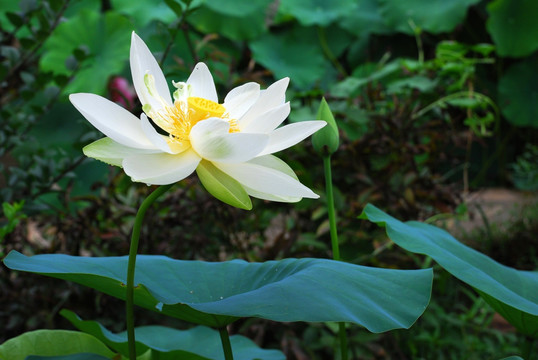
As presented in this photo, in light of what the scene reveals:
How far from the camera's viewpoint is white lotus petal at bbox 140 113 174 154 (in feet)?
1.42

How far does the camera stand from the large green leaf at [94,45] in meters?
3.13

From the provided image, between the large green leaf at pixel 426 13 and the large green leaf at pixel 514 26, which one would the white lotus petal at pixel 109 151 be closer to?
the large green leaf at pixel 426 13

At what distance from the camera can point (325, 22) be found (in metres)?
3.65

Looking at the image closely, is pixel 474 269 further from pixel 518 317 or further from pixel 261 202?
pixel 261 202

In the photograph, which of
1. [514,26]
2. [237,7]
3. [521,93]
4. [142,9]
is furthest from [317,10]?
[521,93]

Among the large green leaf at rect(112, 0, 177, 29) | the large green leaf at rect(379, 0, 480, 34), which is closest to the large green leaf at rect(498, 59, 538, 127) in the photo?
the large green leaf at rect(379, 0, 480, 34)

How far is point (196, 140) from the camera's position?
466 mm

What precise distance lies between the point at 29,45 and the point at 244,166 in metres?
0.84

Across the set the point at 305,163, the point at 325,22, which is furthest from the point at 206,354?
the point at 325,22

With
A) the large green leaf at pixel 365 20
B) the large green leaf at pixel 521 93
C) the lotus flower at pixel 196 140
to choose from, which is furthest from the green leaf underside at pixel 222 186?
the large green leaf at pixel 365 20

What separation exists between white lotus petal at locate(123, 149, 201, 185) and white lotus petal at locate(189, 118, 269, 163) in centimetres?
2

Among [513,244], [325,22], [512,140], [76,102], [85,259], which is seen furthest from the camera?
[512,140]

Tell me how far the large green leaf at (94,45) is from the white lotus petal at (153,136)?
277 centimetres

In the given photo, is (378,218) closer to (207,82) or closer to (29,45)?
(207,82)
